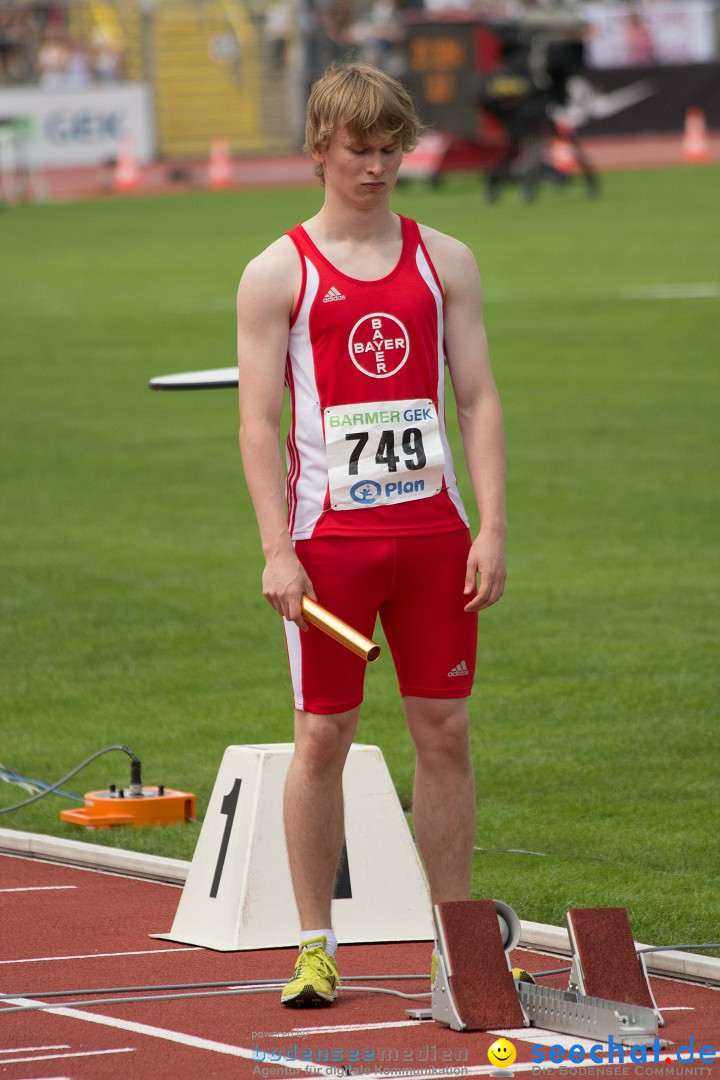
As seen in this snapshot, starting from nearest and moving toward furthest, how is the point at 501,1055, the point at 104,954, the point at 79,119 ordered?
the point at 501,1055
the point at 104,954
the point at 79,119

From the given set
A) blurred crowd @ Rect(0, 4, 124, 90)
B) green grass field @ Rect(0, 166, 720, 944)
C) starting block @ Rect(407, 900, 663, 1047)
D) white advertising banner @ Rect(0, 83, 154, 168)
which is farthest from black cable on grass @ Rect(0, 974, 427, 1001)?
blurred crowd @ Rect(0, 4, 124, 90)

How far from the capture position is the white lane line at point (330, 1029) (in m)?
4.56

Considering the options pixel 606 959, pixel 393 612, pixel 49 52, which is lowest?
pixel 49 52

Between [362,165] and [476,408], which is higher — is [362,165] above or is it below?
above

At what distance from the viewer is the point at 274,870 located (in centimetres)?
540

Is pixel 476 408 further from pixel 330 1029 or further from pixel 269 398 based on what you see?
pixel 330 1029

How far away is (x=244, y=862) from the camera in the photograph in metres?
5.37

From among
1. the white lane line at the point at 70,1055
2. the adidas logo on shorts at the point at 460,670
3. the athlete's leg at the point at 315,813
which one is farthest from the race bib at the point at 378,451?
the white lane line at the point at 70,1055

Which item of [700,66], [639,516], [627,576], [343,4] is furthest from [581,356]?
[343,4]

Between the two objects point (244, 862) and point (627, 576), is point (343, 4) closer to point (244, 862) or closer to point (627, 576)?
point (627, 576)

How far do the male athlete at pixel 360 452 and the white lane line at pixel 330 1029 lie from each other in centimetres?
14

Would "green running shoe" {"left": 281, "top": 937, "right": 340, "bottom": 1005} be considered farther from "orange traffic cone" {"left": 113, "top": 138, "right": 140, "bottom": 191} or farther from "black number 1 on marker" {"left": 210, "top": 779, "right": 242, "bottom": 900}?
"orange traffic cone" {"left": 113, "top": 138, "right": 140, "bottom": 191}

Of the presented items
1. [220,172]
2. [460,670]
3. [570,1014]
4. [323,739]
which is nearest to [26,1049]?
[323,739]

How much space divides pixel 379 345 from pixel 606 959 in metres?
1.46
